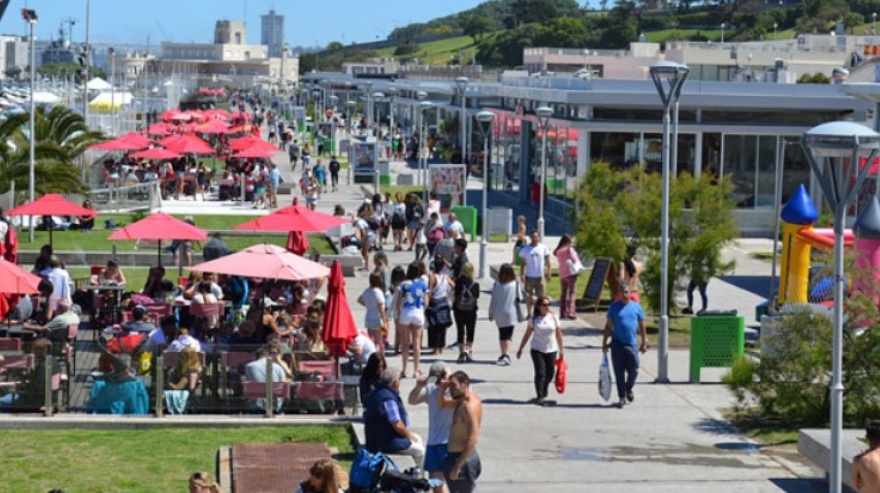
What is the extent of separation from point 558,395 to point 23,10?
2387 cm

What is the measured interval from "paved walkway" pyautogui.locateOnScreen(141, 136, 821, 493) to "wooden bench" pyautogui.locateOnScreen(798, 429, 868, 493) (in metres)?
0.32

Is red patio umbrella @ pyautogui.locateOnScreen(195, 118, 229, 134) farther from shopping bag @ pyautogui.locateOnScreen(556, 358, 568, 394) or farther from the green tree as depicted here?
shopping bag @ pyautogui.locateOnScreen(556, 358, 568, 394)

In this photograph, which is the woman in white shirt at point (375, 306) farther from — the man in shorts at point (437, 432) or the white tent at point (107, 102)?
the white tent at point (107, 102)

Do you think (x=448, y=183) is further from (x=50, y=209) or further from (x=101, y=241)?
(x=50, y=209)

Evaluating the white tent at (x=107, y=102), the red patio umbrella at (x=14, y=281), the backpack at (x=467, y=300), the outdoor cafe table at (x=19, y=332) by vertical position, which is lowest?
the outdoor cafe table at (x=19, y=332)

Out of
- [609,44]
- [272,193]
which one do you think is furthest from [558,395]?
[609,44]

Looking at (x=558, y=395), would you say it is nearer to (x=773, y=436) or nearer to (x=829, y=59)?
(x=773, y=436)

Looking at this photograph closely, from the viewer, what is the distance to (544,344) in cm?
1759

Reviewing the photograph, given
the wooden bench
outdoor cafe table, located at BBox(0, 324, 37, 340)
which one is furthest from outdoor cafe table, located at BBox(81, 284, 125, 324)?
the wooden bench

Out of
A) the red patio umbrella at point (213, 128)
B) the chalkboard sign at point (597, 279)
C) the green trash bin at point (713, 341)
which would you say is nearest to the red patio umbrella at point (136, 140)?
the red patio umbrella at point (213, 128)

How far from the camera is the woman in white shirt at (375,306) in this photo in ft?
64.5

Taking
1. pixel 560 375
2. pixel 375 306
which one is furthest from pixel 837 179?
pixel 375 306

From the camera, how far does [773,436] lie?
53.7 feet

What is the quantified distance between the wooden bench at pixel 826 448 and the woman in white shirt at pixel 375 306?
654cm
